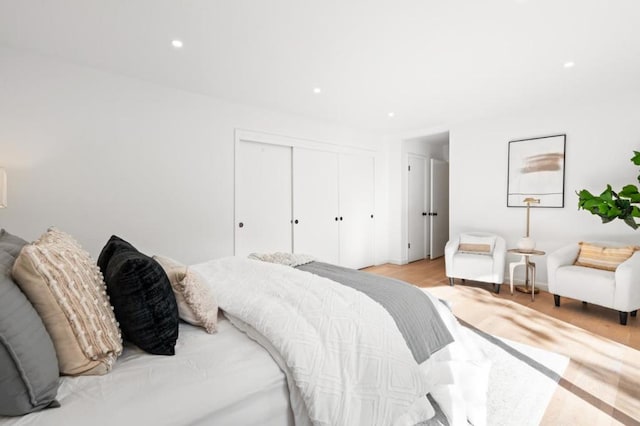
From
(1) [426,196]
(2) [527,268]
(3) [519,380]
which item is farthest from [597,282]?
(1) [426,196]

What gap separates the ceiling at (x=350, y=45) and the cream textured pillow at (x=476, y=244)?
1.83 metres

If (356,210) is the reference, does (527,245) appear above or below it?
below

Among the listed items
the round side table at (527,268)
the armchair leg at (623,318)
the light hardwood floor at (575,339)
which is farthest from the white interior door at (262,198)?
the armchair leg at (623,318)

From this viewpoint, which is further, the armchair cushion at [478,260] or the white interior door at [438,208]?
the white interior door at [438,208]

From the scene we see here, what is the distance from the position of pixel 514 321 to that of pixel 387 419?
244 centimetres

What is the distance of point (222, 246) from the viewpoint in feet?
12.2

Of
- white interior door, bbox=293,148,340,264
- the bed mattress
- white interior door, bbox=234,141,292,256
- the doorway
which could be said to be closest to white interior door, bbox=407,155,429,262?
the doorway

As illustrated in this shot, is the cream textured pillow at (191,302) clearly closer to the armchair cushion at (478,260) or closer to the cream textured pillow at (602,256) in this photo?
the armchair cushion at (478,260)

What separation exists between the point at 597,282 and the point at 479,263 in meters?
1.18

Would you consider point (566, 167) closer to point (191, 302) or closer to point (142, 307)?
point (191, 302)

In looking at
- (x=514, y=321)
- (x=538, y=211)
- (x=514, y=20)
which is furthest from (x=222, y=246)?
(x=538, y=211)

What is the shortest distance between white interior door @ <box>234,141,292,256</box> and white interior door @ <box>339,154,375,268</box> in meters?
1.06

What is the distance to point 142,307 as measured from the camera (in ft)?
3.78

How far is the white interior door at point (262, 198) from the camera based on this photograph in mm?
3885
